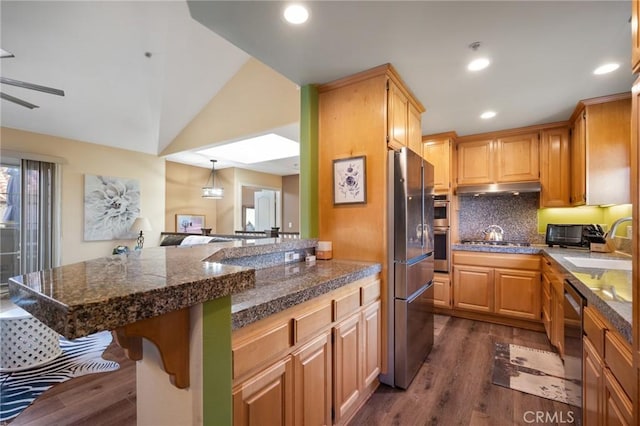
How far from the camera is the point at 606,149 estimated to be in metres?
2.62

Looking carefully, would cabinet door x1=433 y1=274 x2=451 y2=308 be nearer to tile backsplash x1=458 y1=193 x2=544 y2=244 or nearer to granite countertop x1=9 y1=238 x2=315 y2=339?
tile backsplash x1=458 y1=193 x2=544 y2=244

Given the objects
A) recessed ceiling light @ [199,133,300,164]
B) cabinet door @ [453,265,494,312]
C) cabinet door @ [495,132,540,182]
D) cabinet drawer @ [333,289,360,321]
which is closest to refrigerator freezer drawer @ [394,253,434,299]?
cabinet drawer @ [333,289,360,321]

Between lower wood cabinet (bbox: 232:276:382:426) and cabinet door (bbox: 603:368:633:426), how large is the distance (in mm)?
1131

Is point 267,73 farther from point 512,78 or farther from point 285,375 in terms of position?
point 285,375

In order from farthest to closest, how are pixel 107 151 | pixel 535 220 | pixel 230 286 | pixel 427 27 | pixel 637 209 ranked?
pixel 107 151 → pixel 535 220 → pixel 427 27 → pixel 637 209 → pixel 230 286

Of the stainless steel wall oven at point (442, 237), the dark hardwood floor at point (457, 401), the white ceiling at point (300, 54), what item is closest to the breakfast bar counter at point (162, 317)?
the dark hardwood floor at point (457, 401)

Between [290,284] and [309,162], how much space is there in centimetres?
125

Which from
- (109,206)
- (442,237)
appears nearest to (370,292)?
(442,237)

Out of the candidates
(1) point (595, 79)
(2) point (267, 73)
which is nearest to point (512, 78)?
(1) point (595, 79)

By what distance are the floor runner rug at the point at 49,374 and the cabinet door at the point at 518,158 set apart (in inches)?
176

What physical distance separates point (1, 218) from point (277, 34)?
15.6ft

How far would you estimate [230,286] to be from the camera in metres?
0.74

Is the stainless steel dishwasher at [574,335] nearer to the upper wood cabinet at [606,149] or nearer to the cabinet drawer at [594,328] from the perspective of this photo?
the cabinet drawer at [594,328]

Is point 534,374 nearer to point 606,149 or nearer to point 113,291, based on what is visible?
point 606,149
